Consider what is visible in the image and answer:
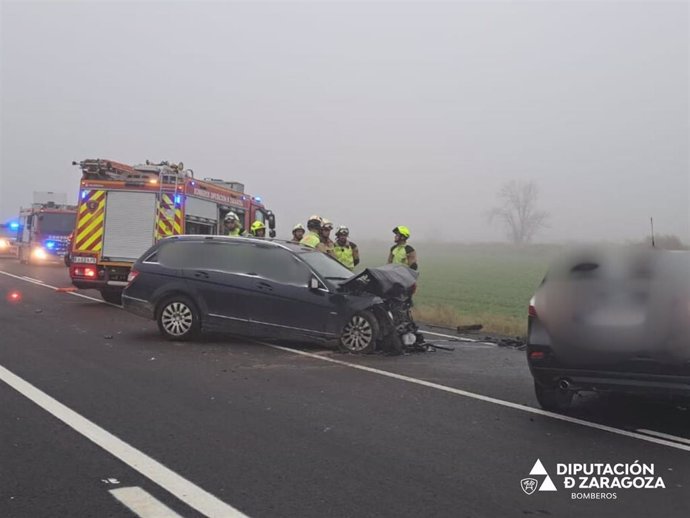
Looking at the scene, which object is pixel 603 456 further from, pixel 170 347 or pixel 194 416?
pixel 170 347

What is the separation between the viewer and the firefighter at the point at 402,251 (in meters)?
11.2

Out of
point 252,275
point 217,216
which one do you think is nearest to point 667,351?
point 252,275

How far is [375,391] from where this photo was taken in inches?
261

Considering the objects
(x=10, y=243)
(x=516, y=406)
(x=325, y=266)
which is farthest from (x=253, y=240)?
(x=10, y=243)

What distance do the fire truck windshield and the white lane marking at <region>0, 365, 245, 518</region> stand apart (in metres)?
22.0

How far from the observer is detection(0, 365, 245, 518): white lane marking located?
11.9ft

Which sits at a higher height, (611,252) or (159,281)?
(611,252)

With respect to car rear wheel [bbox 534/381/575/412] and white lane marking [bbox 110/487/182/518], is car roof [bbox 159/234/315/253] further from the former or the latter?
white lane marking [bbox 110/487/182/518]

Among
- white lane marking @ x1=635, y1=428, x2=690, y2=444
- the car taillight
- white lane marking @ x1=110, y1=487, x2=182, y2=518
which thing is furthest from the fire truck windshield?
white lane marking @ x1=635, y1=428, x2=690, y2=444

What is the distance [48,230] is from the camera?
2638cm

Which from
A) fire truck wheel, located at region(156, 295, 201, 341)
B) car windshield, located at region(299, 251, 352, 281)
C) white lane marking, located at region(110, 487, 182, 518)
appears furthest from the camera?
fire truck wheel, located at region(156, 295, 201, 341)

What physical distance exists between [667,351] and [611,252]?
92 cm

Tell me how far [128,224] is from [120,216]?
24 centimetres

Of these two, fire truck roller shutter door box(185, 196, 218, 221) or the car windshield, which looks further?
fire truck roller shutter door box(185, 196, 218, 221)
